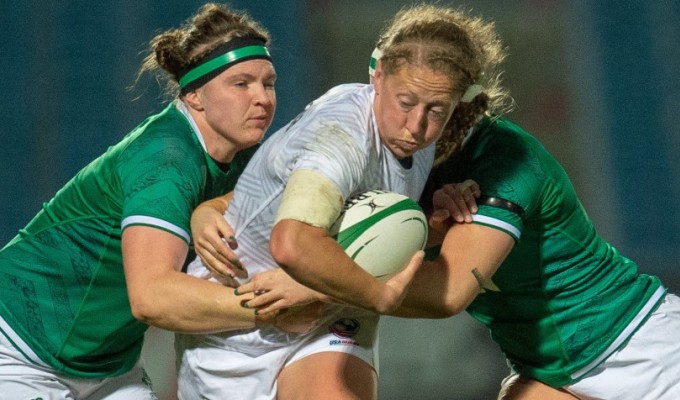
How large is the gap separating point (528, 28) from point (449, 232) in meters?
3.17

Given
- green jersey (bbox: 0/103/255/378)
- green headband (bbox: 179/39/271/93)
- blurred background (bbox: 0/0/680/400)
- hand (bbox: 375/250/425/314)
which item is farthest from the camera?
blurred background (bbox: 0/0/680/400)

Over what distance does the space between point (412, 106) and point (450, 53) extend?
15 cm

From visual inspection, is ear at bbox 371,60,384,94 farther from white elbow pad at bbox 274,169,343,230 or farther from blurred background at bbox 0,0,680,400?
blurred background at bbox 0,0,680,400

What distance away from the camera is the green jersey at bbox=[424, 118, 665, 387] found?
9.22 feet

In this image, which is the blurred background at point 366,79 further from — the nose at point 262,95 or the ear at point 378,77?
the ear at point 378,77

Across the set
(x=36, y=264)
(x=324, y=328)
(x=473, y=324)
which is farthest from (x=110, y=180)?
(x=473, y=324)

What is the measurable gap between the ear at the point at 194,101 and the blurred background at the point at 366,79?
1.65 meters

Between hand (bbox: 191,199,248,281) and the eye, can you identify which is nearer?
the eye

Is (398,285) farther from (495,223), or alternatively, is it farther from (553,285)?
(553,285)

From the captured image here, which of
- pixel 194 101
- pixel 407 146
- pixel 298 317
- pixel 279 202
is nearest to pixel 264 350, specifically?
pixel 298 317

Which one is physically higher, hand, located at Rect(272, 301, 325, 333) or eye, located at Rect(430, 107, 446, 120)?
eye, located at Rect(430, 107, 446, 120)

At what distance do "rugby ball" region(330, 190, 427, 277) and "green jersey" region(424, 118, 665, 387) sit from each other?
43cm

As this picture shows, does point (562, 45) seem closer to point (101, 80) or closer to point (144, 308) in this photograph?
point (101, 80)

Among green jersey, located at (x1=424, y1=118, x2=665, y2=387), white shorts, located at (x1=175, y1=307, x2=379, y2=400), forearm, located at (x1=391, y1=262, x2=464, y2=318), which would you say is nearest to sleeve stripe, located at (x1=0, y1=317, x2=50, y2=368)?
white shorts, located at (x1=175, y1=307, x2=379, y2=400)
